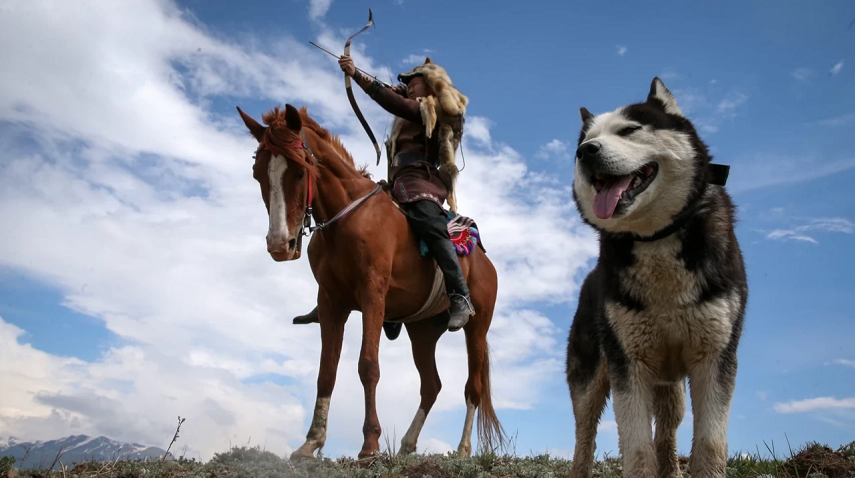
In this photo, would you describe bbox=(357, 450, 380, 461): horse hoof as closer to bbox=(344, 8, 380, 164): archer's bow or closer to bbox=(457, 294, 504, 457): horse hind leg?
bbox=(457, 294, 504, 457): horse hind leg

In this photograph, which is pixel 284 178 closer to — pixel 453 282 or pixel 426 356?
pixel 453 282

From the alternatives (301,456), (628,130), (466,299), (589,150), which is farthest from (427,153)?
(589,150)

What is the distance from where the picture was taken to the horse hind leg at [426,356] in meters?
8.74

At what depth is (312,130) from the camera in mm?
7891

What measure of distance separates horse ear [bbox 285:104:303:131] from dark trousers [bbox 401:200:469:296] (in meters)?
1.72

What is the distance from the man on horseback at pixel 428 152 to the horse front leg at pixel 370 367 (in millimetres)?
1220

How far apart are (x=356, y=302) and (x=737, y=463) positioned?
4.09 metres

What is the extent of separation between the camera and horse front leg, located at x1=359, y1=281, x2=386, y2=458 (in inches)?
273

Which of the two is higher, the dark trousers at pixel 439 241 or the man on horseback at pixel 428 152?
the man on horseback at pixel 428 152

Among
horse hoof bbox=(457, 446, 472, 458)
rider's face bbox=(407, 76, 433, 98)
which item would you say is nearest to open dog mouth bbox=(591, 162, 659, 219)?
horse hoof bbox=(457, 446, 472, 458)

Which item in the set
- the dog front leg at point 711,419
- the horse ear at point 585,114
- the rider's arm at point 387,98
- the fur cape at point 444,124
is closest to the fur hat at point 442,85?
the fur cape at point 444,124

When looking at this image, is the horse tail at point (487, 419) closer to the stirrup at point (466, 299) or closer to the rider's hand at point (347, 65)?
the stirrup at point (466, 299)

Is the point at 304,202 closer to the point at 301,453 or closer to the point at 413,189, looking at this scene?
the point at 413,189

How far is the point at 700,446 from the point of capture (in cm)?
445
